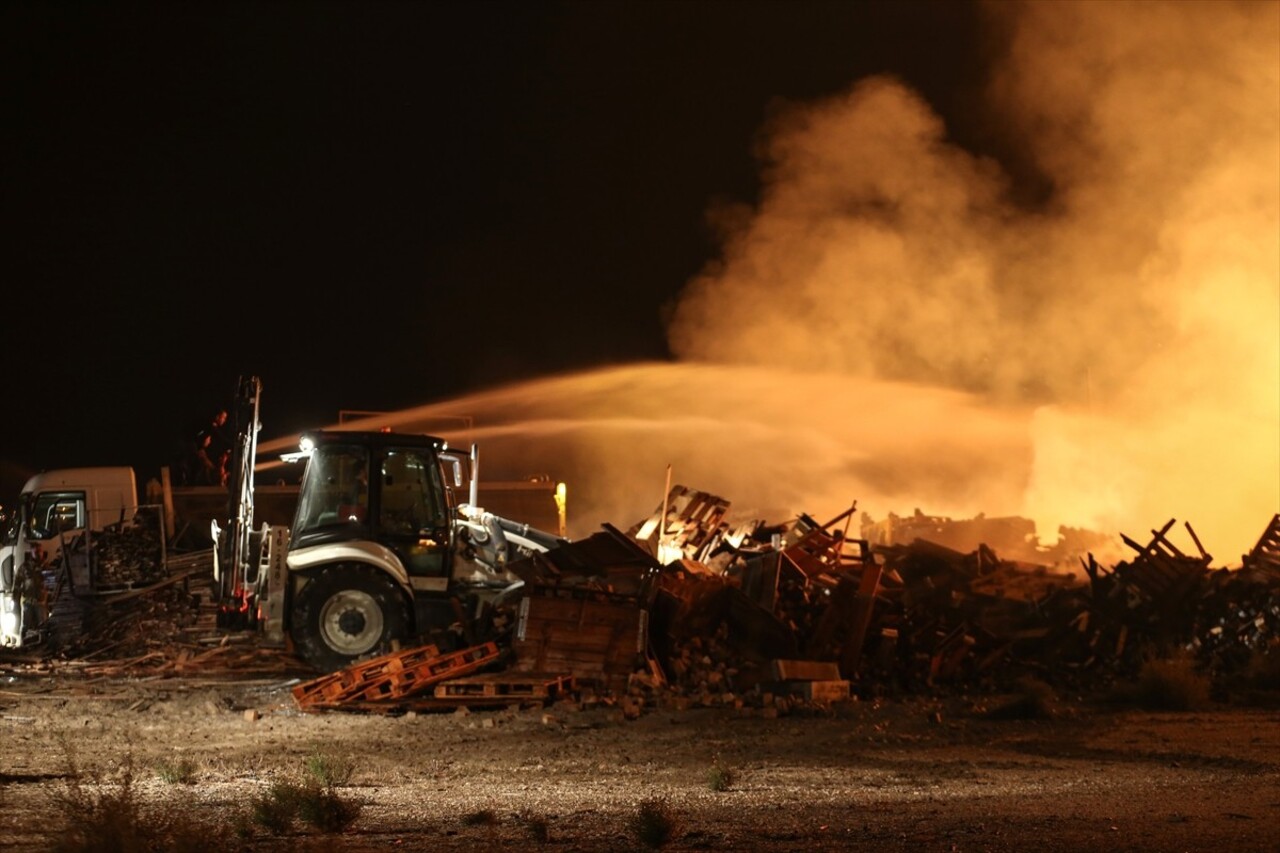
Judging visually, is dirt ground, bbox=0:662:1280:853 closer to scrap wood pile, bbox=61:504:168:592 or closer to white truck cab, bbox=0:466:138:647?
scrap wood pile, bbox=61:504:168:592

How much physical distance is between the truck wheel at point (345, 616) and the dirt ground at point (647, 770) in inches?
19.0

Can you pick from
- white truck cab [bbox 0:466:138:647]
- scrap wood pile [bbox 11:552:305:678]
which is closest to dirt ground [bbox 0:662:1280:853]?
scrap wood pile [bbox 11:552:305:678]

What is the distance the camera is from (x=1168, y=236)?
31.9m

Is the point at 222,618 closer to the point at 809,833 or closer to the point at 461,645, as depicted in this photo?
the point at 461,645

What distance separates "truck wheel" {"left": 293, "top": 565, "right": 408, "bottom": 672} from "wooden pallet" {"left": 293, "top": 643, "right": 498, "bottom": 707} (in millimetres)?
946

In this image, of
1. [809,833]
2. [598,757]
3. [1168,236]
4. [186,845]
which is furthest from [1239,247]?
[186,845]

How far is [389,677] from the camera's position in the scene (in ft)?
47.1

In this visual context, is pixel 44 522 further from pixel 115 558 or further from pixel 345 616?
pixel 345 616

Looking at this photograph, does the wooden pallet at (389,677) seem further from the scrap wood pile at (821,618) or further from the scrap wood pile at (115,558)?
the scrap wood pile at (115,558)

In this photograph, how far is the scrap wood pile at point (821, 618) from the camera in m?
15.1

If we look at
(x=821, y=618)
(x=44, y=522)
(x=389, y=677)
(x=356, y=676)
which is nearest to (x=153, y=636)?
(x=44, y=522)

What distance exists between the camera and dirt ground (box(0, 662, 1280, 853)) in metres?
7.64

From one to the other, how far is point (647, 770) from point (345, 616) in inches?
230

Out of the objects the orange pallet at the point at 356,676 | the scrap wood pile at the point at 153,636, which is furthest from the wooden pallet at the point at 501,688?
the scrap wood pile at the point at 153,636
